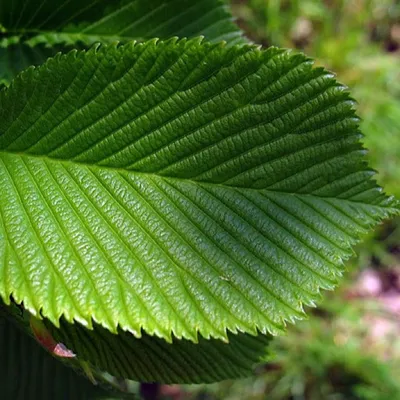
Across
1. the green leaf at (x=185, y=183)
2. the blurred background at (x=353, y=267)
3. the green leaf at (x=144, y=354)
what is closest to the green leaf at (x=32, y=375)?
the green leaf at (x=144, y=354)

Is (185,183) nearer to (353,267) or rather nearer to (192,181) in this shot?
(192,181)

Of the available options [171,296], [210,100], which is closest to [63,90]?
[210,100]

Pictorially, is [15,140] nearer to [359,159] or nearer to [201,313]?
[201,313]

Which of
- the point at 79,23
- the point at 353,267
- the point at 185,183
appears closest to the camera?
the point at 185,183

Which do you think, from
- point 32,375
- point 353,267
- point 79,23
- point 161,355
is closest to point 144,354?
point 161,355

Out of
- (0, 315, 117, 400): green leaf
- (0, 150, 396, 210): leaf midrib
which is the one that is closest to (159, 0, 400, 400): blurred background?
(0, 315, 117, 400): green leaf

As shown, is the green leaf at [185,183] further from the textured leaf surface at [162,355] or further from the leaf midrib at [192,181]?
the textured leaf surface at [162,355]
